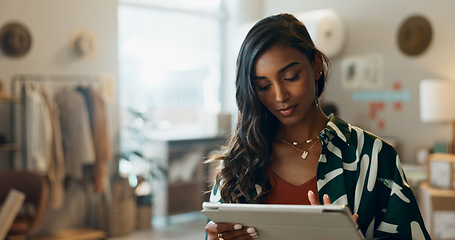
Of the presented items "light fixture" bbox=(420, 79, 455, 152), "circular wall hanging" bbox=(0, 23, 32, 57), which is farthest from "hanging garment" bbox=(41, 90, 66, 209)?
"light fixture" bbox=(420, 79, 455, 152)

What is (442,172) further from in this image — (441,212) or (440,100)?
(440,100)

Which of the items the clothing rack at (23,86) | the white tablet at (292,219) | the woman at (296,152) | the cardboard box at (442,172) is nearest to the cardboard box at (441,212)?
the cardboard box at (442,172)

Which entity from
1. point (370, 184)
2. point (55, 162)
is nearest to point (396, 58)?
point (55, 162)

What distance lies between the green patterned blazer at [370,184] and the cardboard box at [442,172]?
3025 mm

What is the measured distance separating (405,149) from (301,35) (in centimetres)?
474

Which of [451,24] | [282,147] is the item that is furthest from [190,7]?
[282,147]

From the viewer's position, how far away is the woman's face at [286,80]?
129 centimetres

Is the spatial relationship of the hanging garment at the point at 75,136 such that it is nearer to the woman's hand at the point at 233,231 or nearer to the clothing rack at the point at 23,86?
the clothing rack at the point at 23,86

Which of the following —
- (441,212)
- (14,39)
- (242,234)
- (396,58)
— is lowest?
(441,212)

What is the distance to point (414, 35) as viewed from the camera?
5.52 meters

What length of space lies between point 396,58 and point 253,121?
15.5ft

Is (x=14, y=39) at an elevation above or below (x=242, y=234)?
above

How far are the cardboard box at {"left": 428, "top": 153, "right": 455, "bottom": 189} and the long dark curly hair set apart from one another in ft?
9.82

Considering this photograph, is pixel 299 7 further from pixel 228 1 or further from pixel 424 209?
pixel 424 209
